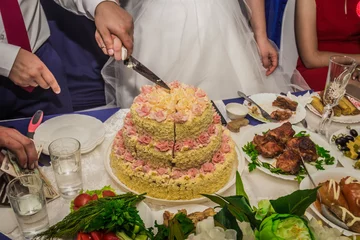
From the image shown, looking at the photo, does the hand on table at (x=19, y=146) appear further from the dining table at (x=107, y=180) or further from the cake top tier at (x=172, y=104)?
the cake top tier at (x=172, y=104)

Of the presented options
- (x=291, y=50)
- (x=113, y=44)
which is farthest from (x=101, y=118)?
(x=291, y=50)

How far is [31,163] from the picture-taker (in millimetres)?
1294

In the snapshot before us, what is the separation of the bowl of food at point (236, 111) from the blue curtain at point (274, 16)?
4.62 feet

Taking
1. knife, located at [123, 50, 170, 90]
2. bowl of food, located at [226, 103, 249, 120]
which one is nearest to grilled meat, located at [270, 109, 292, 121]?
bowl of food, located at [226, 103, 249, 120]

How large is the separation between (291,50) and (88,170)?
1.92 m

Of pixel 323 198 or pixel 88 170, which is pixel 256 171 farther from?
pixel 88 170

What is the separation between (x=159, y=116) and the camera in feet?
4.04

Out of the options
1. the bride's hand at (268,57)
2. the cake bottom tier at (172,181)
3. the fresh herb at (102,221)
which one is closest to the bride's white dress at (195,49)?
the bride's hand at (268,57)

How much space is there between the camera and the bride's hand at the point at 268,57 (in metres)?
2.24

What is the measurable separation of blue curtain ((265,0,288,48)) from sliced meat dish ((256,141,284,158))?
1.67m

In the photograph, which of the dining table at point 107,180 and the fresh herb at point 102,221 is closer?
the fresh herb at point 102,221

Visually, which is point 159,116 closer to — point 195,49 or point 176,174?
point 176,174

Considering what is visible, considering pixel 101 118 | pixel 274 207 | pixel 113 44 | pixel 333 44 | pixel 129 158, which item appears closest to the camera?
pixel 274 207

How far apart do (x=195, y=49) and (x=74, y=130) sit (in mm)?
837
